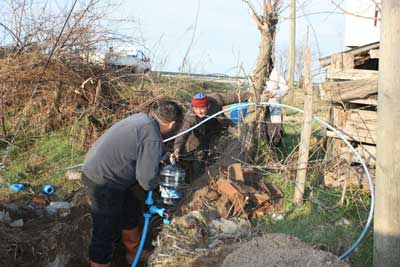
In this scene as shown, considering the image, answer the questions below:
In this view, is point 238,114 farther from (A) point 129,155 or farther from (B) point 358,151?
(A) point 129,155

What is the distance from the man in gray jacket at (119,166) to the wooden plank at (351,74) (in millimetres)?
2070

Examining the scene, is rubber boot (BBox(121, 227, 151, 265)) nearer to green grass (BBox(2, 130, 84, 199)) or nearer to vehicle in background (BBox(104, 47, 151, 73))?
green grass (BBox(2, 130, 84, 199))

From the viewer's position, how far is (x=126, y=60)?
9.04m

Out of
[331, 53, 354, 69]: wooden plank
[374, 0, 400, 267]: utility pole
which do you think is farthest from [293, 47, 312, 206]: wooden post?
[374, 0, 400, 267]: utility pole

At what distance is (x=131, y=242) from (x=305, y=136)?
228 centimetres

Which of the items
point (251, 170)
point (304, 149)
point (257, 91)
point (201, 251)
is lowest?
point (201, 251)

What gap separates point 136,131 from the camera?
4324 millimetres

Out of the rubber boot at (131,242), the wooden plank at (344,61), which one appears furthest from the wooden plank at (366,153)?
the rubber boot at (131,242)

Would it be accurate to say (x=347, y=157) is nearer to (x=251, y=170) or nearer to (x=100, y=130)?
(x=251, y=170)

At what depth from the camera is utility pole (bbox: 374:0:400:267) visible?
9.71 feet

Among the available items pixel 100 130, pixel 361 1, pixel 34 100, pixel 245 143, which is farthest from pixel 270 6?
pixel 34 100

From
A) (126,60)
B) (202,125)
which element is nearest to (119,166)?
(202,125)

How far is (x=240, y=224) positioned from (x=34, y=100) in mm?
5504

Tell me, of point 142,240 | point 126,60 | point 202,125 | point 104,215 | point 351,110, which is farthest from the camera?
point 126,60
